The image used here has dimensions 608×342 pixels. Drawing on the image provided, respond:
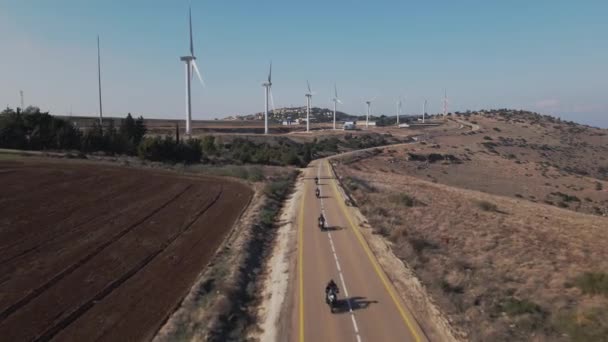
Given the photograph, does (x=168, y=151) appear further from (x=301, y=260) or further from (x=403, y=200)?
(x=301, y=260)

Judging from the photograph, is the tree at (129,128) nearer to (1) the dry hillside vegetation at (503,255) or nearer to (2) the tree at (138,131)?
(2) the tree at (138,131)

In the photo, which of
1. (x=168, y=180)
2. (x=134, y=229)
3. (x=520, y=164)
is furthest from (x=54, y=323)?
(x=520, y=164)

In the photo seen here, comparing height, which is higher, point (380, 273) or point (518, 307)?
point (380, 273)

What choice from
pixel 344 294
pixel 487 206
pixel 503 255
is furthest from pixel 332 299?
pixel 487 206

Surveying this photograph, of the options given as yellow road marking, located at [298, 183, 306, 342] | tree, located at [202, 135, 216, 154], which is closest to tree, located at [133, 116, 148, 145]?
tree, located at [202, 135, 216, 154]

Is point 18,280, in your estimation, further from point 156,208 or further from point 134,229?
point 156,208

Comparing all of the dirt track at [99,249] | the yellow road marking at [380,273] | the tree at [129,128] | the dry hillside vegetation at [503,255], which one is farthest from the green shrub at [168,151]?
the yellow road marking at [380,273]
